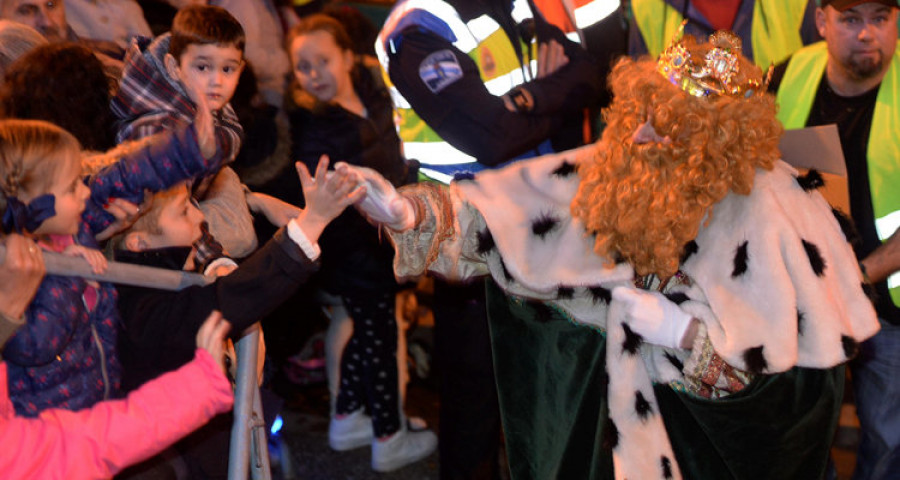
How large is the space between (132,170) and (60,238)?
241mm

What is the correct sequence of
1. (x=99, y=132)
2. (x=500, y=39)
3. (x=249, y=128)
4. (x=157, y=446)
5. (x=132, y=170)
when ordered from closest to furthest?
(x=157, y=446) < (x=132, y=170) < (x=99, y=132) < (x=500, y=39) < (x=249, y=128)

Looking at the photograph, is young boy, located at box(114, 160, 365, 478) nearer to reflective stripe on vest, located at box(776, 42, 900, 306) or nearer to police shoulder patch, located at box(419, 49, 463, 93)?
police shoulder patch, located at box(419, 49, 463, 93)

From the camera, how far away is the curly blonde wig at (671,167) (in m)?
2.42

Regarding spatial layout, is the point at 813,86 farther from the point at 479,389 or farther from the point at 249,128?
the point at 249,128

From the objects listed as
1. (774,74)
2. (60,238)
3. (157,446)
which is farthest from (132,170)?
(774,74)

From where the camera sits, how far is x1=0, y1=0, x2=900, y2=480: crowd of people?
82.0 inches

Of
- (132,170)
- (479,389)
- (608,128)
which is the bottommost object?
(479,389)

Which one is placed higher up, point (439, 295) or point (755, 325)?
point (755, 325)

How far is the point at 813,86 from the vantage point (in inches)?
137

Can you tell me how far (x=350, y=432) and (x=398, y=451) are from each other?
293 mm

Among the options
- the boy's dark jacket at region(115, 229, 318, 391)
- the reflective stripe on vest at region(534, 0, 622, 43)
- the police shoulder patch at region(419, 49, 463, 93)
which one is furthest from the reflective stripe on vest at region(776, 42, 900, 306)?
the boy's dark jacket at region(115, 229, 318, 391)

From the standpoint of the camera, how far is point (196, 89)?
2.43m

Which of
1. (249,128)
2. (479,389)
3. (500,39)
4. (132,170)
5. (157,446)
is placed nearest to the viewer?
(157,446)

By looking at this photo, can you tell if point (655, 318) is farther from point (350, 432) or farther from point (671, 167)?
point (350, 432)
